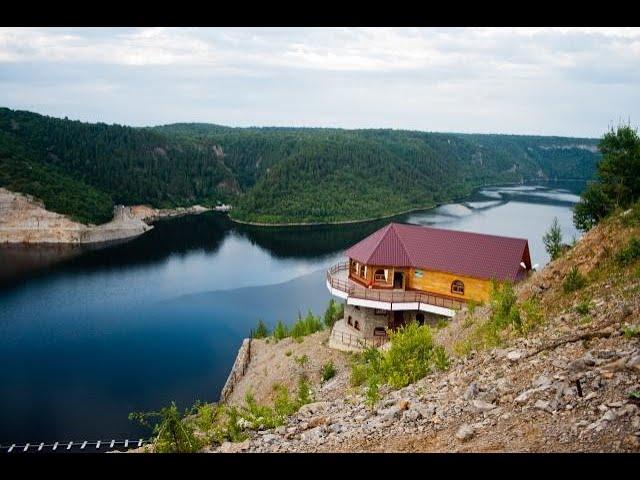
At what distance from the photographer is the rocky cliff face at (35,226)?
267ft

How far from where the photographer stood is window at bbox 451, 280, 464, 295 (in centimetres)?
2547

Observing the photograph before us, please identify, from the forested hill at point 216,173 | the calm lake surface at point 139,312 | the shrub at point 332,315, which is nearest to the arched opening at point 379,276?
the shrub at point 332,315

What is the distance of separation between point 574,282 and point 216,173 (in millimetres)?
142367

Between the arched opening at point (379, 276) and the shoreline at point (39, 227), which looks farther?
the shoreline at point (39, 227)

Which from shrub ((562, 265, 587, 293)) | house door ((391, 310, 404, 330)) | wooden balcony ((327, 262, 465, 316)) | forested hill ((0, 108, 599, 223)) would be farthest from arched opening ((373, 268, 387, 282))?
forested hill ((0, 108, 599, 223))

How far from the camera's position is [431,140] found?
643 ft

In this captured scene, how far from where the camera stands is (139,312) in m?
48.7

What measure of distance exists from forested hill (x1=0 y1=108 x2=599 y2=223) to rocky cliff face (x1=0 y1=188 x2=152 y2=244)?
89.6 inches

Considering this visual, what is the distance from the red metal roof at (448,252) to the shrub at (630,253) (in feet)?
41.0

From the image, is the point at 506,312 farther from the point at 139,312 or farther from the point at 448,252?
the point at 139,312

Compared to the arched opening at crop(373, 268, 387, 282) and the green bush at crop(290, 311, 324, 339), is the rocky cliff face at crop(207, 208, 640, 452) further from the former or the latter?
the green bush at crop(290, 311, 324, 339)

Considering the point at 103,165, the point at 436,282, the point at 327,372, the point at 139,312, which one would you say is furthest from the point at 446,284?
the point at 103,165

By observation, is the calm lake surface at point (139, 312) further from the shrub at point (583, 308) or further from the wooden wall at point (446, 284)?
the shrub at point (583, 308)

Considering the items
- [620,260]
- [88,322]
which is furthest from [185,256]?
[620,260]
